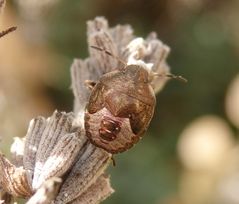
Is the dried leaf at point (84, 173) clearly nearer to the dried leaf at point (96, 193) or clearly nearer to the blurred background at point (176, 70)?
the dried leaf at point (96, 193)

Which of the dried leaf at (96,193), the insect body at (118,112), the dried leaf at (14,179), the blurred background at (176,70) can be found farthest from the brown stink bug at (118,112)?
the blurred background at (176,70)

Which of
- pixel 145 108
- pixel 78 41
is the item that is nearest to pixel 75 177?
pixel 145 108

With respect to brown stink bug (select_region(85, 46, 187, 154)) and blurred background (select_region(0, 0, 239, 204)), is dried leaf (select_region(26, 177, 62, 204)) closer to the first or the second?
brown stink bug (select_region(85, 46, 187, 154))

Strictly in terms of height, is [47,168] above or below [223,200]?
below

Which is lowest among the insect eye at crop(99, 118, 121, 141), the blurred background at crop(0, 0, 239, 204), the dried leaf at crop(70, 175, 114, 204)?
the dried leaf at crop(70, 175, 114, 204)

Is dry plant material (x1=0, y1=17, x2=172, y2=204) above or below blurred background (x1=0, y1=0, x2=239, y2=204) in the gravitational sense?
below

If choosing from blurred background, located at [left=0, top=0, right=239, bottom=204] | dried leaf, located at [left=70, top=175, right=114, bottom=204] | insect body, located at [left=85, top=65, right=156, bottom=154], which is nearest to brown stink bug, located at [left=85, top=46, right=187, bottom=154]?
insect body, located at [left=85, top=65, right=156, bottom=154]

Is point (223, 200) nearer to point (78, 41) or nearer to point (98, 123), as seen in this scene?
point (78, 41)

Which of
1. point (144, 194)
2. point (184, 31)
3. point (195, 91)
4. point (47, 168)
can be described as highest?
point (184, 31)
